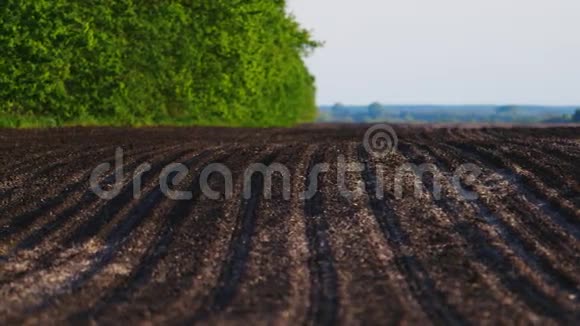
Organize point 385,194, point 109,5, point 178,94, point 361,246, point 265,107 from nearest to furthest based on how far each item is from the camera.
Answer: point 361,246 < point 385,194 < point 109,5 < point 178,94 < point 265,107

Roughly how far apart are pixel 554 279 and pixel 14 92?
2300cm

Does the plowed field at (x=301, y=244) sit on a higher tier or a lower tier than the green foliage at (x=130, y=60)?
lower

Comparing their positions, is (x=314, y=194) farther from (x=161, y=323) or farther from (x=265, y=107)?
(x=265, y=107)

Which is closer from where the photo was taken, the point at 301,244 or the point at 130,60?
the point at 301,244

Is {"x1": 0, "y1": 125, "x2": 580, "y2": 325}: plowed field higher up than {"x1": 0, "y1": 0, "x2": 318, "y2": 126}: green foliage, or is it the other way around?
{"x1": 0, "y1": 0, "x2": 318, "y2": 126}: green foliage

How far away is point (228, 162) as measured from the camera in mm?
17406

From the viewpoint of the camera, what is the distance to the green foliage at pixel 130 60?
1117 inches

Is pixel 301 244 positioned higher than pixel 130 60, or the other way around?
pixel 130 60

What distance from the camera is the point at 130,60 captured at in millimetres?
32719

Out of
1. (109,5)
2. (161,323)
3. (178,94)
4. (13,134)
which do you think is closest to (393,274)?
(161,323)

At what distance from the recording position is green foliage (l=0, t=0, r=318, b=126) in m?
28.4

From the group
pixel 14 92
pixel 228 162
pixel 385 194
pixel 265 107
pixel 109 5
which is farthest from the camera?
pixel 265 107

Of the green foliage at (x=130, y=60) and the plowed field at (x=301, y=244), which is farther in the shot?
the green foliage at (x=130, y=60)

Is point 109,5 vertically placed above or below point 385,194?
above
